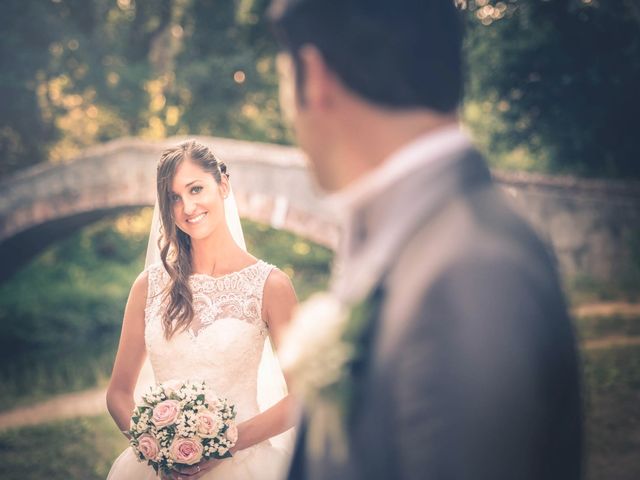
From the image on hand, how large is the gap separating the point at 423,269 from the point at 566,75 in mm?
11799

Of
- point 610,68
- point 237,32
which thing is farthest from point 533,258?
point 237,32

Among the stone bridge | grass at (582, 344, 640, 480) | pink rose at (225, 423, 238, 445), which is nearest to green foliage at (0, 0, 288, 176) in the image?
the stone bridge

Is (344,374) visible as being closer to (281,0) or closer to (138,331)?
(281,0)

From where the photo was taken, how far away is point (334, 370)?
47.0 inches

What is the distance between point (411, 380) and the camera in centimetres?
107

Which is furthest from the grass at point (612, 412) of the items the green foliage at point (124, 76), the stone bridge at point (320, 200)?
the green foliage at point (124, 76)

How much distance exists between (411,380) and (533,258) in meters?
0.26

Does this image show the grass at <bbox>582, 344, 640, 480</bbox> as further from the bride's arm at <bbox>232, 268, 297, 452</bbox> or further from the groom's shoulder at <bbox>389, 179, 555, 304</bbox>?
the groom's shoulder at <bbox>389, 179, 555, 304</bbox>

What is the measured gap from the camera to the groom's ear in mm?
1257

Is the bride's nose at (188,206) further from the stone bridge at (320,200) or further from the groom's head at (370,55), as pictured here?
the stone bridge at (320,200)

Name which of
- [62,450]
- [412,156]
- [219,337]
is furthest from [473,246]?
[62,450]

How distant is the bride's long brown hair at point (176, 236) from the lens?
3.20 m

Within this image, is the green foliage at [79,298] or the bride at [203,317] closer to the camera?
the bride at [203,317]

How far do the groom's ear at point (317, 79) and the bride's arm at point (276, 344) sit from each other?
1803mm
